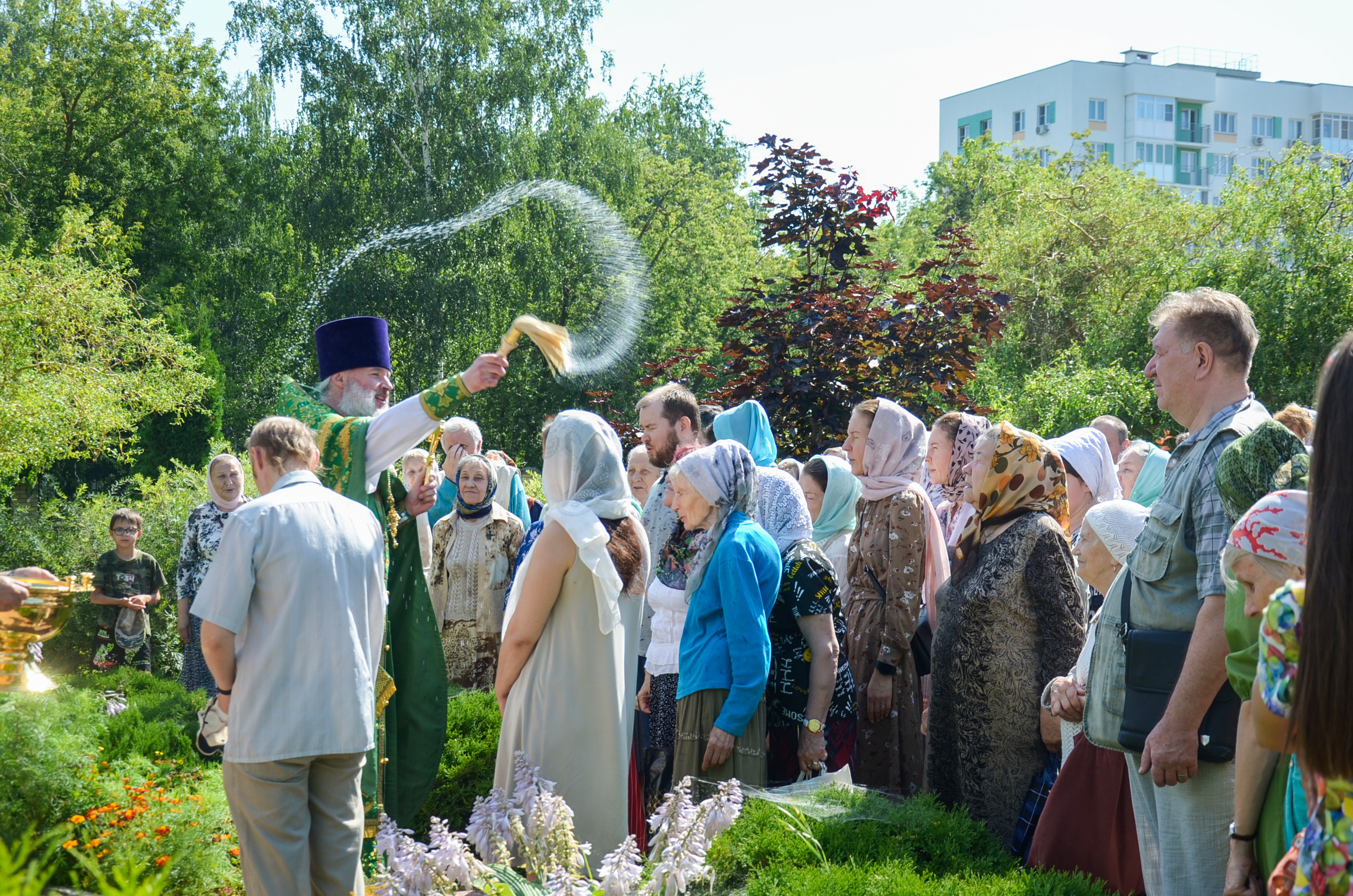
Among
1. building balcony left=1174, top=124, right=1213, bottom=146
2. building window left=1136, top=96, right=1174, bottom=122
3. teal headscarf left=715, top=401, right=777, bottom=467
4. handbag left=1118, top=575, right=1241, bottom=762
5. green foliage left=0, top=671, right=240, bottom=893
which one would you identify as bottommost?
green foliage left=0, top=671, right=240, bottom=893

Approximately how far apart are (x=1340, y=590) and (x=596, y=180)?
2560 centimetres

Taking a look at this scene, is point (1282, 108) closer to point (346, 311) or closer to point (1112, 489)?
point (346, 311)

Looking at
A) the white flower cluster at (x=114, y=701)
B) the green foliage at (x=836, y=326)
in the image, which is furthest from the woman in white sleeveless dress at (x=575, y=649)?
the green foliage at (x=836, y=326)

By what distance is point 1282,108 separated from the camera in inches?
2827

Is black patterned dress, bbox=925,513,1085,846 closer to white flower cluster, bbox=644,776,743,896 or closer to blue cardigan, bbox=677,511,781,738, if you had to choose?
blue cardigan, bbox=677,511,781,738

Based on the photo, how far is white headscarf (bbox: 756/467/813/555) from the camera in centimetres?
492

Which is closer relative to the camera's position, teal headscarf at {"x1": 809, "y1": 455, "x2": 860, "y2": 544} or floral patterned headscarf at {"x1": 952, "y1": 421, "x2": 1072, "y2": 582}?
floral patterned headscarf at {"x1": 952, "y1": 421, "x2": 1072, "y2": 582}

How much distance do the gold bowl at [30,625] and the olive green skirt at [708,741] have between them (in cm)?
221

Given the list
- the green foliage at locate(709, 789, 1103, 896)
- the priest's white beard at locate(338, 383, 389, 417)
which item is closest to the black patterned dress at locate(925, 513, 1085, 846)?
the green foliage at locate(709, 789, 1103, 896)

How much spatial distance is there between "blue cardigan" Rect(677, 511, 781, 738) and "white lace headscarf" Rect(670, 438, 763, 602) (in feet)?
0.11

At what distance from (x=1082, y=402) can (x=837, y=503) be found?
8.95 m

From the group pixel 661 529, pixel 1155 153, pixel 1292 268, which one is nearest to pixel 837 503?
pixel 661 529

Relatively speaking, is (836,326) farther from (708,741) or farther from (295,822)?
(295,822)

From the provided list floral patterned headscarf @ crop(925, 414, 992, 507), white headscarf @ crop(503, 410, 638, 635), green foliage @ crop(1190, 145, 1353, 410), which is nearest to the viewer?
white headscarf @ crop(503, 410, 638, 635)
